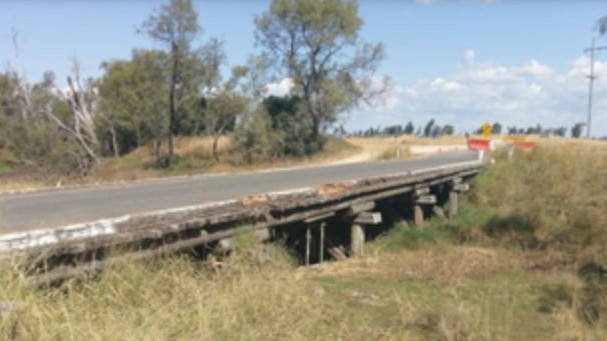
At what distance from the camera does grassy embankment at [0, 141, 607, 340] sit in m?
6.00

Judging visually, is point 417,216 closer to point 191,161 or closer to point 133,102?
point 191,161

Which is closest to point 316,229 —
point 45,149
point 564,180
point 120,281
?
point 120,281

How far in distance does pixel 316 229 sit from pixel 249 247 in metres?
5.11

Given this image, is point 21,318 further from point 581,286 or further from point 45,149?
point 45,149

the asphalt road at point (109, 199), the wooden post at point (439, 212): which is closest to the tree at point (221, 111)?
the wooden post at point (439, 212)

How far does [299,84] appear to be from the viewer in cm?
4875

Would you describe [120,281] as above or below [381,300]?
above

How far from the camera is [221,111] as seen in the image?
46.5 m

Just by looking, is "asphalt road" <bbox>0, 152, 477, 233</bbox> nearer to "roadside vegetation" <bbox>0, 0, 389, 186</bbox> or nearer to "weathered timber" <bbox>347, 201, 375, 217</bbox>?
"weathered timber" <bbox>347, 201, 375, 217</bbox>

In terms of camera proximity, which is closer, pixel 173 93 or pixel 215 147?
pixel 173 93

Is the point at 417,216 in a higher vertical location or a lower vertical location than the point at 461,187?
lower

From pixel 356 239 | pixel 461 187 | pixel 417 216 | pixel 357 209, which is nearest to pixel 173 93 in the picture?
pixel 461 187

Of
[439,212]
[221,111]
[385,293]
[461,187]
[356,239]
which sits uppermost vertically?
[221,111]

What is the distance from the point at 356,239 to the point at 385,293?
10.9 feet
